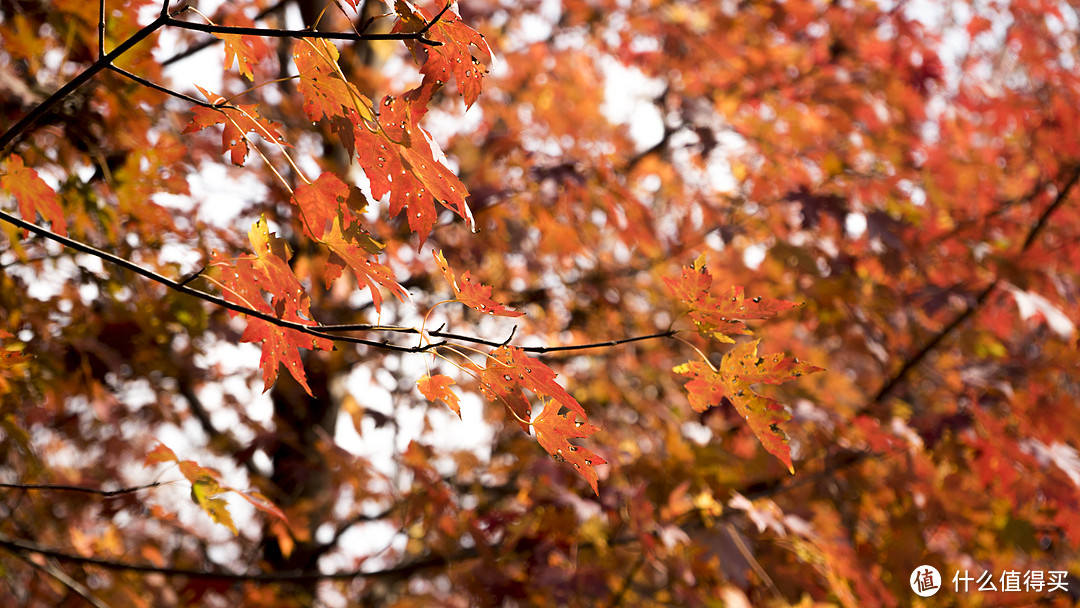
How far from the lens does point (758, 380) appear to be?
3.85 feet

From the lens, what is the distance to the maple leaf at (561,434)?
1114 millimetres

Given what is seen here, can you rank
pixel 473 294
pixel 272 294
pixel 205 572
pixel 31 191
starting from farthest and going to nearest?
pixel 205 572 < pixel 31 191 < pixel 272 294 < pixel 473 294

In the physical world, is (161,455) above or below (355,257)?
below

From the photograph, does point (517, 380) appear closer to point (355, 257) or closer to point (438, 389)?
point (438, 389)

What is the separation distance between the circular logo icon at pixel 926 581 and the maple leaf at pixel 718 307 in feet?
8.17

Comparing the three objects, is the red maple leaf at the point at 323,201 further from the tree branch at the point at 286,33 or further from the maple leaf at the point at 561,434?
the maple leaf at the point at 561,434

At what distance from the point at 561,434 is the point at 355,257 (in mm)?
439

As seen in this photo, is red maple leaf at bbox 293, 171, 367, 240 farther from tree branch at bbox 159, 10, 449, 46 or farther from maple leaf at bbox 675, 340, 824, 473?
maple leaf at bbox 675, 340, 824, 473

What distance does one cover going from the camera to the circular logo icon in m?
2.98

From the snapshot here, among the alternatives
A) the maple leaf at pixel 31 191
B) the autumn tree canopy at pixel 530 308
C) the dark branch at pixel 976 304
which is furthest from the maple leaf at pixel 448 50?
the dark branch at pixel 976 304

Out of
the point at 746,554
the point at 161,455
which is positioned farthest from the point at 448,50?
the point at 746,554

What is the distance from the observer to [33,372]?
199 cm

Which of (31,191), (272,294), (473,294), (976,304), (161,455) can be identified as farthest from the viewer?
(976,304)

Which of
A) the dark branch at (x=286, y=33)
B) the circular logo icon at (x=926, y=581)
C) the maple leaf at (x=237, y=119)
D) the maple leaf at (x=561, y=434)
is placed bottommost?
the circular logo icon at (x=926, y=581)
